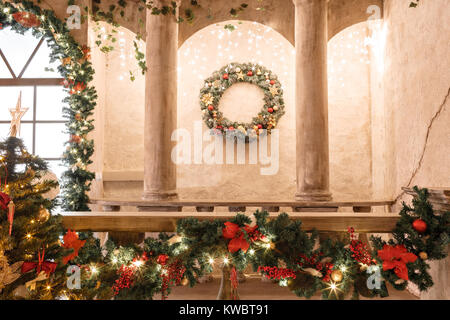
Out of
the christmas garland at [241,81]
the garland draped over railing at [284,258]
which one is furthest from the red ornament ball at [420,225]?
the christmas garland at [241,81]

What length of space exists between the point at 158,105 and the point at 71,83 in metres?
1.95

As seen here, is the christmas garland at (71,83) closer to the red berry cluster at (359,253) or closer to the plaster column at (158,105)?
the plaster column at (158,105)

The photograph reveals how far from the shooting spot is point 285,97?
674 centimetres

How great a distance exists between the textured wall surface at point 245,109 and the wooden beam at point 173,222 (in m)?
4.28

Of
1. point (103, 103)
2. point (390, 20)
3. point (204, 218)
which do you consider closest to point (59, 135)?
point (103, 103)

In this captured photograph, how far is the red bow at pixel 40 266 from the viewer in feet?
6.20

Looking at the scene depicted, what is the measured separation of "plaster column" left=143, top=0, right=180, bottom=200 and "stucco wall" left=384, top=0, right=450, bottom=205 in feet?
11.1

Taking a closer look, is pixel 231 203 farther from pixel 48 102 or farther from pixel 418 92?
pixel 48 102

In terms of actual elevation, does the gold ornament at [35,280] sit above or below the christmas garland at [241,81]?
below

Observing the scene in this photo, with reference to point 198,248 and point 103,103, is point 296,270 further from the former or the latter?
point 103,103

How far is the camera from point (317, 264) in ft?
7.01

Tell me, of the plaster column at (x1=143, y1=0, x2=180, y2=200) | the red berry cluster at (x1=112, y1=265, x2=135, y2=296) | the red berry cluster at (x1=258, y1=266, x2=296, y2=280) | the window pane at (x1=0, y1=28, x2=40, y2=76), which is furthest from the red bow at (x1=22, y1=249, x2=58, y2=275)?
the window pane at (x1=0, y1=28, x2=40, y2=76)

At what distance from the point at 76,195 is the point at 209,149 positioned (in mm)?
2620

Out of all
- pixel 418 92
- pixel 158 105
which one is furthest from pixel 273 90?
pixel 418 92
